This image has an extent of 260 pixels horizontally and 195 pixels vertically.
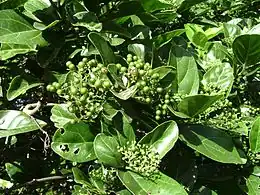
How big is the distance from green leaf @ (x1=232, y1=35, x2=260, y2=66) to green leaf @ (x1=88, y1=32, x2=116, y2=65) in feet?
1.45

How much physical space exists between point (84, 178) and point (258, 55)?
2.36 ft

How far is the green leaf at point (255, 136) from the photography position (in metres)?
1.78

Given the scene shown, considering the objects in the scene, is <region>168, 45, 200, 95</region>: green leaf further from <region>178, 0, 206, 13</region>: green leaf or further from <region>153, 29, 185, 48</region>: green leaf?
<region>178, 0, 206, 13</region>: green leaf

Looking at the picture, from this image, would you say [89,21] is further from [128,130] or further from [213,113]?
[213,113]

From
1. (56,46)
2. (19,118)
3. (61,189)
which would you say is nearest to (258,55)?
(56,46)

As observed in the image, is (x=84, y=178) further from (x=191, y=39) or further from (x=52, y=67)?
(x=191, y=39)

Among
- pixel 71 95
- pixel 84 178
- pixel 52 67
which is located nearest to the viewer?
pixel 71 95

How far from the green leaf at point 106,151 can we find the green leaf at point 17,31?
0.41 m

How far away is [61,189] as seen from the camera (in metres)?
3.09

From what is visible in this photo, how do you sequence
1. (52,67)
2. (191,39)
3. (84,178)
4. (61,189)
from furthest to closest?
1. (61,189)
2. (191,39)
3. (52,67)
4. (84,178)

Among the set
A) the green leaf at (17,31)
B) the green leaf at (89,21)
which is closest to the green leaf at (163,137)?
the green leaf at (89,21)

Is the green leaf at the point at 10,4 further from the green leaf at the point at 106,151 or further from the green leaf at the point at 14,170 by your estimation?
the green leaf at the point at 14,170

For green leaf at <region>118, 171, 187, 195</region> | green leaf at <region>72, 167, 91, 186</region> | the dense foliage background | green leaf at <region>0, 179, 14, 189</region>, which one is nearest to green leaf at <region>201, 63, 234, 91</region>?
the dense foliage background

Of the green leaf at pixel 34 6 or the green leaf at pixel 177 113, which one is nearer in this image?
the green leaf at pixel 177 113
